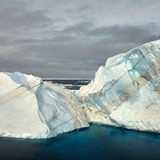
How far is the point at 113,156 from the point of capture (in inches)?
865

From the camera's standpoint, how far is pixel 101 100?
110 feet

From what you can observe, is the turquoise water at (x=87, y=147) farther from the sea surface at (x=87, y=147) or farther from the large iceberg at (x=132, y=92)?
the large iceberg at (x=132, y=92)

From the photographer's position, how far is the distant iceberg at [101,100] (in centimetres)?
2827

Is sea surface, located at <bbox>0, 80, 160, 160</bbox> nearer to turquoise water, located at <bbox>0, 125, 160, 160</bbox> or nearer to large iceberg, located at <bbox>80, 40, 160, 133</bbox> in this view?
turquoise water, located at <bbox>0, 125, 160, 160</bbox>

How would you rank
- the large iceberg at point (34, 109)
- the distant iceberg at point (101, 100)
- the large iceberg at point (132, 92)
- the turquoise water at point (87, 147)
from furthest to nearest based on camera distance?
the large iceberg at point (132, 92), the distant iceberg at point (101, 100), the large iceberg at point (34, 109), the turquoise water at point (87, 147)

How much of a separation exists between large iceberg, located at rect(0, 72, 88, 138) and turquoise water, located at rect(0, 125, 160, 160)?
A: 2.89 ft

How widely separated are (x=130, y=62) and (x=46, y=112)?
975 cm

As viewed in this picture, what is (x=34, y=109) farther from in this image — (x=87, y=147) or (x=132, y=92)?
(x=132, y=92)

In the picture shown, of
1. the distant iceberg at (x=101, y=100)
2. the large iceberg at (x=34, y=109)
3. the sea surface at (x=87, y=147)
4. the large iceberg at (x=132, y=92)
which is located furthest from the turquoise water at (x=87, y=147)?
the large iceberg at (x=132, y=92)

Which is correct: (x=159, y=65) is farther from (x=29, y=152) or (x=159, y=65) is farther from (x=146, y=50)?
(x=29, y=152)

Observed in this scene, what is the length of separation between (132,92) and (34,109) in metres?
9.84

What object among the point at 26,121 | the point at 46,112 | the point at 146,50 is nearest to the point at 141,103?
the point at 146,50

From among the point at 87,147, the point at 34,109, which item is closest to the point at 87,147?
the point at 87,147

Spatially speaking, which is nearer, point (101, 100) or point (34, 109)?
point (34, 109)
